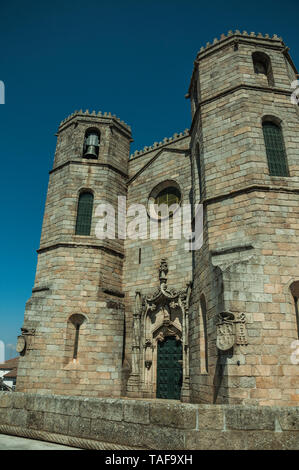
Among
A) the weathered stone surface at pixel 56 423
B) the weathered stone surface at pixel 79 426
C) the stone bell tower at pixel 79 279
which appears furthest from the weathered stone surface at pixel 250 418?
the stone bell tower at pixel 79 279

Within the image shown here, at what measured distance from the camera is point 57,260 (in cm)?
1263

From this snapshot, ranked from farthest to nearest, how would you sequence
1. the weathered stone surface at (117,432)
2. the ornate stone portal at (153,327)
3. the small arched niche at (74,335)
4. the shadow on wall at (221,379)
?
the small arched niche at (74,335) < the ornate stone portal at (153,327) < the shadow on wall at (221,379) < the weathered stone surface at (117,432)

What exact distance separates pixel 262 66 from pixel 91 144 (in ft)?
25.1

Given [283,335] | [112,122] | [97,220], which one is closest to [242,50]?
[112,122]

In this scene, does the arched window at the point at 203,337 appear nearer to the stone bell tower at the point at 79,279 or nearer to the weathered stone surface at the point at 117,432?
the stone bell tower at the point at 79,279

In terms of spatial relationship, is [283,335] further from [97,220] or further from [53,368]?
[97,220]

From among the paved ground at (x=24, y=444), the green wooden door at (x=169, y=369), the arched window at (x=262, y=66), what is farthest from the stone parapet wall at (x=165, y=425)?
the arched window at (x=262, y=66)

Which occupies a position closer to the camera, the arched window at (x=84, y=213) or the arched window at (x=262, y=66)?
the arched window at (x=262, y=66)

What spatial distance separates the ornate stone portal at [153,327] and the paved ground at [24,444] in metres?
6.71

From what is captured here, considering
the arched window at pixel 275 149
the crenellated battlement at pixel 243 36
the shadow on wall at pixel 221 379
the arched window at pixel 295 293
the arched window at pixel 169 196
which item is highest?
the crenellated battlement at pixel 243 36

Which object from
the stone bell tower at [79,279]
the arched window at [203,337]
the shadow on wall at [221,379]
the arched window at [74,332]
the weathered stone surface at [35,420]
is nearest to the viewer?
the weathered stone surface at [35,420]

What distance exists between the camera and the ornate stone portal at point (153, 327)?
11.3 m

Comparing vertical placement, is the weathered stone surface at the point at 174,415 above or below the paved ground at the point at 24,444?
above

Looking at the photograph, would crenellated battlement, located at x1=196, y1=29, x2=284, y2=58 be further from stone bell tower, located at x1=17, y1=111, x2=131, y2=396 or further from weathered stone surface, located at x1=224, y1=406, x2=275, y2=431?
weathered stone surface, located at x1=224, y1=406, x2=275, y2=431
